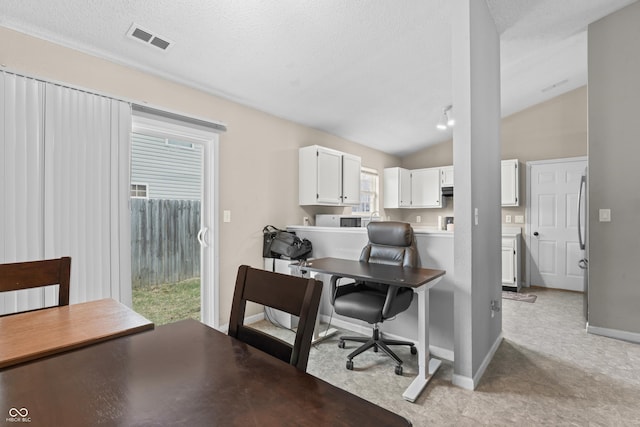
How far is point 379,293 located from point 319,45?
87.3 inches

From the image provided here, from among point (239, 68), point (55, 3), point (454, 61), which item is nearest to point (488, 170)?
point (454, 61)

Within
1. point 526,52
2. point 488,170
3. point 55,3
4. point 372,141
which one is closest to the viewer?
point 55,3

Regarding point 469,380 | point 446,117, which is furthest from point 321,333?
point 446,117

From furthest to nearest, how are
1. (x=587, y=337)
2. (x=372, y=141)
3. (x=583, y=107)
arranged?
(x=372, y=141) → (x=583, y=107) → (x=587, y=337)

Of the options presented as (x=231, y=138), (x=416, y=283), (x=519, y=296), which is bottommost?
(x=519, y=296)

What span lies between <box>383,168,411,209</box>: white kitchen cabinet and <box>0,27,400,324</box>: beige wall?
1.77 m

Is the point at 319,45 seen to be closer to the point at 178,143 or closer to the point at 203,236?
the point at 178,143

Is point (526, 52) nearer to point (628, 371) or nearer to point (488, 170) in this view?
point (488, 170)

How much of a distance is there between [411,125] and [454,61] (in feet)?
9.32

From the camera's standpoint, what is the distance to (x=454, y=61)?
7.28ft

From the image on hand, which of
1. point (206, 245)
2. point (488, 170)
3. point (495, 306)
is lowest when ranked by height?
point (495, 306)

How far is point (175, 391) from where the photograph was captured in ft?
2.37

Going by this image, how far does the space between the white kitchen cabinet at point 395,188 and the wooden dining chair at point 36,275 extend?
16.9 feet

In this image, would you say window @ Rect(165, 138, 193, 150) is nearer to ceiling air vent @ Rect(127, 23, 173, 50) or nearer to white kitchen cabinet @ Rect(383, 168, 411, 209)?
ceiling air vent @ Rect(127, 23, 173, 50)
